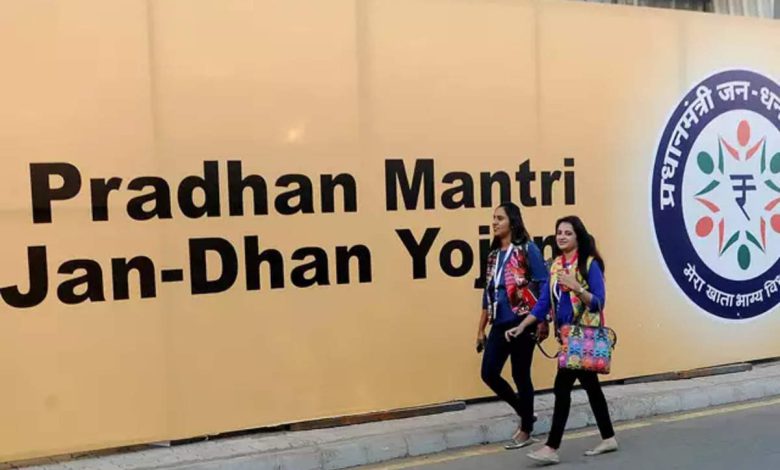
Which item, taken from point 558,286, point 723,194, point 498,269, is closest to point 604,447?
point 558,286

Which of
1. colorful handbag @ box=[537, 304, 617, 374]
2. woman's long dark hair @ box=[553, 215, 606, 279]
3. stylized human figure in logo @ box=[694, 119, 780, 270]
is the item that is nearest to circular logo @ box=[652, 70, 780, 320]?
stylized human figure in logo @ box=[694, 119, 780, 270]

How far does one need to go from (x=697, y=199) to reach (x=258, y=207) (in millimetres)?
3946

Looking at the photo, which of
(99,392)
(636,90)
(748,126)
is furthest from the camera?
(748,126)

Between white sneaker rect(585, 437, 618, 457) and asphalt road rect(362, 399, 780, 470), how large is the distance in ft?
0.11

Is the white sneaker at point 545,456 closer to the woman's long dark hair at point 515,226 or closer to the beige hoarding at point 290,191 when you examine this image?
the beige hoarding at point 290,191

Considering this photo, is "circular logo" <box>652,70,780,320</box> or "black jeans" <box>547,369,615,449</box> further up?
"circular logo" <box>652,70,780,320</box>

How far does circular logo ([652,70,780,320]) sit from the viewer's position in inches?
301

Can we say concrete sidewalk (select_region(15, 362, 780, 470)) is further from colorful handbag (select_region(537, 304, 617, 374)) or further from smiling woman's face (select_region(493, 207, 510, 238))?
smiling woman's face (select_region(493, 207, 510, 238))

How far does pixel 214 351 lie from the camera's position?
5.88 metres

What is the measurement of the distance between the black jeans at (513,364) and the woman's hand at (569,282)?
1.70ft

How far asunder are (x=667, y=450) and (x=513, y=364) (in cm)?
117

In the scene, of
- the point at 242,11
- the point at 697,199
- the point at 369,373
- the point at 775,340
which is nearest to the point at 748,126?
the point at 697,199

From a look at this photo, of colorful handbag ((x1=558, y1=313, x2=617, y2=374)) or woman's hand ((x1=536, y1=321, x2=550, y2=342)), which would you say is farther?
woman's hand ((x1=536, y1=321, x2=550, y2=342))

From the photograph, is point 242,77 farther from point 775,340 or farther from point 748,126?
point 775,340
